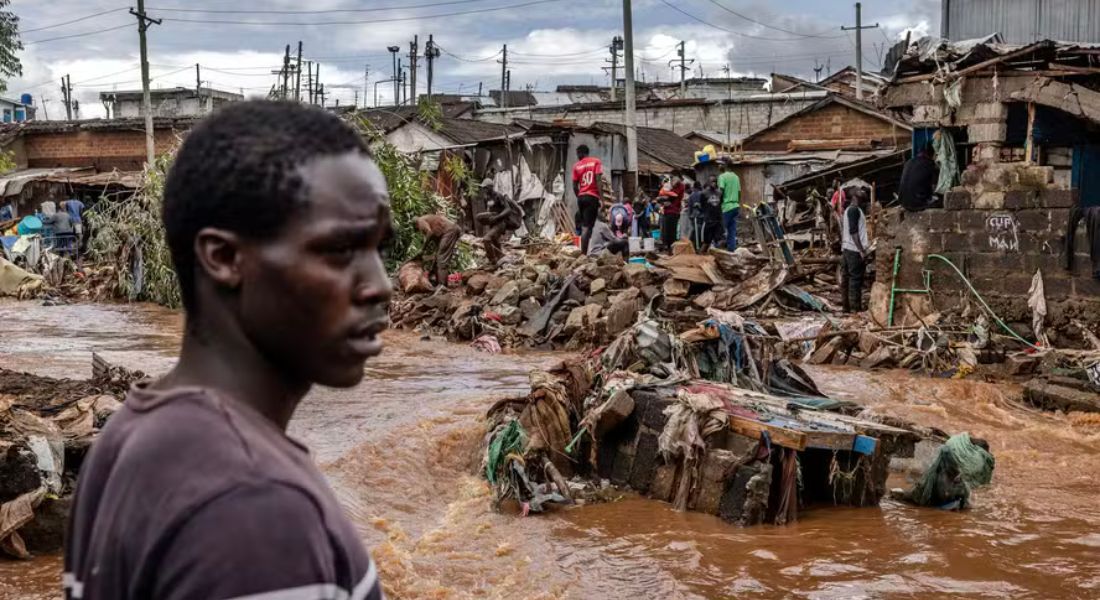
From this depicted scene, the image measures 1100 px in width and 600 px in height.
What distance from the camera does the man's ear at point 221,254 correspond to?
118 centimetres

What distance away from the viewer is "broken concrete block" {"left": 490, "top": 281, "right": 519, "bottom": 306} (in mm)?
14703

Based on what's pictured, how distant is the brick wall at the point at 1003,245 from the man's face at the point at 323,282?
451 inches

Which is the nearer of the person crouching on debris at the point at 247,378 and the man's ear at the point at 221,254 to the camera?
the person crouching on debris at the point at 247,378

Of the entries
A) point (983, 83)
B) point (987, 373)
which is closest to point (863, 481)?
point (987, 373)

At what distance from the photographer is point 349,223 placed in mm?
1221

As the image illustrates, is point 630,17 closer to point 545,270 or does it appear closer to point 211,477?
point 545,270

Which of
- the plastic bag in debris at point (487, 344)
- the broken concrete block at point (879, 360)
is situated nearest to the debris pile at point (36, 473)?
the plastic bag in debris at point (487, 344)

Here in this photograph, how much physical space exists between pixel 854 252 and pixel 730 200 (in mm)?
4209

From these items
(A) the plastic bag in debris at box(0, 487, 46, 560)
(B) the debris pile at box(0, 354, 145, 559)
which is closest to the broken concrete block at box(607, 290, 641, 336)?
(B) the debris pile at box(0, 354, 145, 559)

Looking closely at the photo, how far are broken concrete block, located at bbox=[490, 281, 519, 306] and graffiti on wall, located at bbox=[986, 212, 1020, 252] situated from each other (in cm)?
590

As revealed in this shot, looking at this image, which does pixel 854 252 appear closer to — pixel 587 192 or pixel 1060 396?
pixel 587 192

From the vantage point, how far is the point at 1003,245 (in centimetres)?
1185

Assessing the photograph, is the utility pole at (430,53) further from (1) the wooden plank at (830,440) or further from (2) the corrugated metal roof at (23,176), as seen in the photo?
(1) the wooden plank at (830,440)

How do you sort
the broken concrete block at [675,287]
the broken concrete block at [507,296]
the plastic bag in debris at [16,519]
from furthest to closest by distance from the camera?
the broken concrete block at [675,287], the broken concrete block at [507,296], the plastic bag in debris at [16,519]
